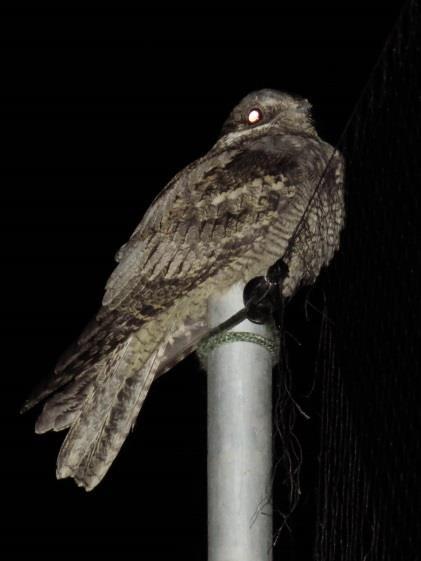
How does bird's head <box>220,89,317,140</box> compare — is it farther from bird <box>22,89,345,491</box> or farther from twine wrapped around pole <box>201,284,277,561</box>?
twine wrapped around pole <box>201,284,277,561</box>

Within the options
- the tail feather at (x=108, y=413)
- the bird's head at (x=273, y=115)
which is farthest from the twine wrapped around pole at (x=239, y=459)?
the bird's head at (x=273, y=115)

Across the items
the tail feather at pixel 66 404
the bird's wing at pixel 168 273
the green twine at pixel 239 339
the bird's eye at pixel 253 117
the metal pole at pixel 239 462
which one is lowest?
the metal pole at pixel 239 462

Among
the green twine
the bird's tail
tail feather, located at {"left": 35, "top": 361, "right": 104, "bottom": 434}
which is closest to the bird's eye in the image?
the bird's tail

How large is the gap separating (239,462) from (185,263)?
1.23 meters

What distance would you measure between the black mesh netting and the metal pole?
465 millimetres

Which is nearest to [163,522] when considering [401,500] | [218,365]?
[401,500]

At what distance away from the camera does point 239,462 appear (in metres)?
1.61

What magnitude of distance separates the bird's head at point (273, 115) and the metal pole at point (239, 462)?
5.81 ft

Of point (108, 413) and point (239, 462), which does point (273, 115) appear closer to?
point (108, 413)

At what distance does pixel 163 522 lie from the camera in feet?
28.0

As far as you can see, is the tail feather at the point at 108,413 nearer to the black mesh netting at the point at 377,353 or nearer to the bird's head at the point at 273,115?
the black mesh netting at the point at 377,353

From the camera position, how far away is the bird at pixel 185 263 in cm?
245

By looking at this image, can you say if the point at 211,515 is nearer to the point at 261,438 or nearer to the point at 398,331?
the point at 261,438

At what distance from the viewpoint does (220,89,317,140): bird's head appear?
3355 mm
